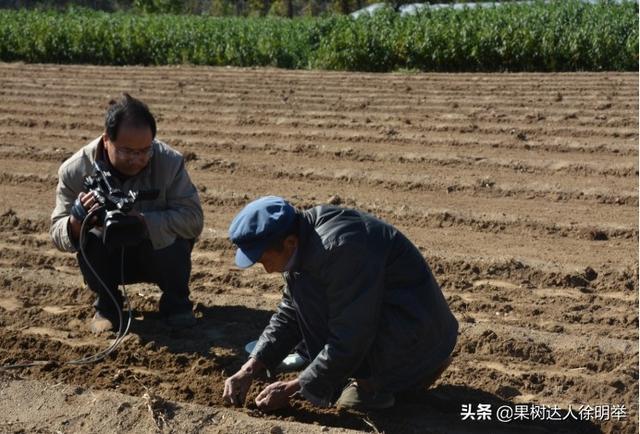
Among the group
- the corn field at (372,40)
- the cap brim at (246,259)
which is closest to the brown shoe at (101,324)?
the cap brim at (246,259)

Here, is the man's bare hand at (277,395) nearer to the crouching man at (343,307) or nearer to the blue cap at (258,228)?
the crouching man at (343,307)

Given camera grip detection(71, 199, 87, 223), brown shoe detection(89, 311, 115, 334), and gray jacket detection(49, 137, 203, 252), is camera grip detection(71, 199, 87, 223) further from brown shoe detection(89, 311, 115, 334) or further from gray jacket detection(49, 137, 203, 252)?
brown shoe detection(89, 311, 115, 334)

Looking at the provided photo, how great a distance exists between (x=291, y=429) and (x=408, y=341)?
1.75 ft

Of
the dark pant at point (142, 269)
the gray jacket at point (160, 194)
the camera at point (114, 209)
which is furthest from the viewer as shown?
the dark pant at point (142, 269)

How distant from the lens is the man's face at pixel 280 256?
→ 3461 millimetres

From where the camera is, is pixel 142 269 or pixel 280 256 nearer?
pixel 280 256

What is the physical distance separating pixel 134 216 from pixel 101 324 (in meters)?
0.83

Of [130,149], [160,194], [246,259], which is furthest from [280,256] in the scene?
[160,194]

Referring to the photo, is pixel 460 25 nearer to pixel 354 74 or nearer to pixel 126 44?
pixel 354 74

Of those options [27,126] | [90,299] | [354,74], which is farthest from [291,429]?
[354,74]

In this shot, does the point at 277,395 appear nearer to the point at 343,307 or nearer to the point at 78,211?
the point at 343,307

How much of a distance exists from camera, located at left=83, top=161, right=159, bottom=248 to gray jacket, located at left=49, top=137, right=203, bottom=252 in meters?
0.14

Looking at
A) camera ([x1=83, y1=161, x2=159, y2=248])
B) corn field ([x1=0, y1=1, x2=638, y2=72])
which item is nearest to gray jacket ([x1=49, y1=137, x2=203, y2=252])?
camera ([x1=83, y1=161, x2=159, y2=248])

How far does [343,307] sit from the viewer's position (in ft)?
11.4
